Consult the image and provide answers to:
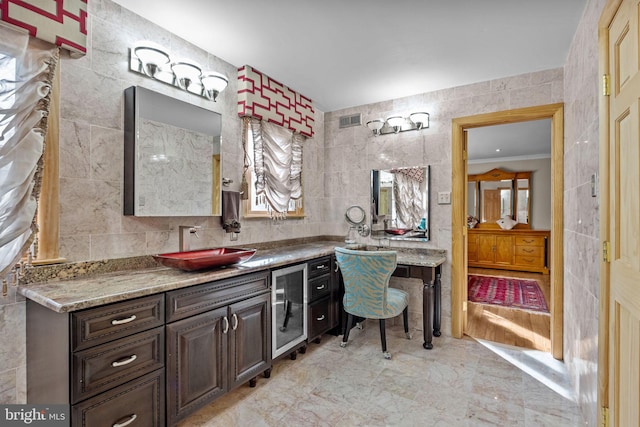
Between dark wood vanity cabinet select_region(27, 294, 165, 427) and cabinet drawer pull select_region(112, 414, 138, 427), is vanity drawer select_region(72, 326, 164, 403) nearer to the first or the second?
dark wood vanity cabinet select_region(27, 294, 165, 427)

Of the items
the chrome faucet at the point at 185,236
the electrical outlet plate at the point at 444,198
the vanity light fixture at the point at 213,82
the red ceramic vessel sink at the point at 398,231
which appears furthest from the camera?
the red ceramic vessel sink at the point at 398,231

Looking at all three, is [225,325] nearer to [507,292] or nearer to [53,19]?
[53,19]

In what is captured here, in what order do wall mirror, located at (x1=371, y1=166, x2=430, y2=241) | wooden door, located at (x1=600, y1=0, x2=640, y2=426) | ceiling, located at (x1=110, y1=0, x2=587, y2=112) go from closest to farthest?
wooden door, located at (x1=600, y1=0, x2=640, y2=426) < ceiling, located at (x1=110, y1=0, x2=587, y2=112) < wall mirror, located at (x1=371, y1=166, x2=430, y2=241)

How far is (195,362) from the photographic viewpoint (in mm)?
1737

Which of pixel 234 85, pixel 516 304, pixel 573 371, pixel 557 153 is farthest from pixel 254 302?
pixel 516 304

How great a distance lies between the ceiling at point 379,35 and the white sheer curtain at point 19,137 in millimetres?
716

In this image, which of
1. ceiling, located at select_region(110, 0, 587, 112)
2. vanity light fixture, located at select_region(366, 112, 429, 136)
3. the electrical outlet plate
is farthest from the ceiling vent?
the electrical outlet plate

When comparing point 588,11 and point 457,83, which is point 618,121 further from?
point 457,83

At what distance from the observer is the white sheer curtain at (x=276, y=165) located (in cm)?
294

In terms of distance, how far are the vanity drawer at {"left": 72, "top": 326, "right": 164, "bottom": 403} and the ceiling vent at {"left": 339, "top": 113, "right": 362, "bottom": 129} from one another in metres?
2.98

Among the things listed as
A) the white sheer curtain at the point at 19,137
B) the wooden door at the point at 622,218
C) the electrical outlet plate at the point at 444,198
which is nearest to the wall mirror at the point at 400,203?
the electrical outlet plate at the point at 444,198

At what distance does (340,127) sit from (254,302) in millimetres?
2500

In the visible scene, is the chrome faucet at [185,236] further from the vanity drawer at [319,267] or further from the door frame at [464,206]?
the door frame at [464,206]

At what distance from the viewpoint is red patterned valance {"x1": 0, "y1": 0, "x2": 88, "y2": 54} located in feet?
4.79
